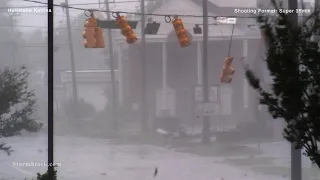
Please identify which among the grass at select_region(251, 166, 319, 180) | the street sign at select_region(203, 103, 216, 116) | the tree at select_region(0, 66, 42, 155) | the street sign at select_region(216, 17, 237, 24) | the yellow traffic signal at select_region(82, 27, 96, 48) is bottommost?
the grass at select_region(251, 166, 319, 180)

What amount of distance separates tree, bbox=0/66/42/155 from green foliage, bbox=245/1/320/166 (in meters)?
4.68

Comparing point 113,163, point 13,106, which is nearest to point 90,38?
point 13,106

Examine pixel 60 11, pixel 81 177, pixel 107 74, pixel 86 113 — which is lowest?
pixel 81 177

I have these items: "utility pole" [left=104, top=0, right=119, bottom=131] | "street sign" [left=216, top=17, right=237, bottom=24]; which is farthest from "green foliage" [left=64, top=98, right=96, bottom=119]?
"street sign" [left=216, top=17, right=237, bottom=24]

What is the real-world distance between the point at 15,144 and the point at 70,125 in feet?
9.51

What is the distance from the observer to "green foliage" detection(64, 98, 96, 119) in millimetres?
14078

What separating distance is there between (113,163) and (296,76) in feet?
24.8

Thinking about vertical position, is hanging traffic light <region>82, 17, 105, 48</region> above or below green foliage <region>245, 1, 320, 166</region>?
above

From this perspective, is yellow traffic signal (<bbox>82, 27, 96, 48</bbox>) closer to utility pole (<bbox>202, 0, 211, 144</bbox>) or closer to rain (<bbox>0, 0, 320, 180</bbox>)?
rain (<bbox>0, 0, 320, 180</bbox>)

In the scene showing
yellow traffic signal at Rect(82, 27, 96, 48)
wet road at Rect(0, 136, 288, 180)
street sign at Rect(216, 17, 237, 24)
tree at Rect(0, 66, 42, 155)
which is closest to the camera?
yellow traffic signal at Rect(82, 27, 96, 48)

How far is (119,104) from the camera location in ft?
47.8

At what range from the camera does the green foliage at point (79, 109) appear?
46.2 ft

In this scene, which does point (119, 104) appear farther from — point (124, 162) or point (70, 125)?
point (124, 162)

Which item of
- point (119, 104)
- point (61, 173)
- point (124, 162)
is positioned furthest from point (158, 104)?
point (61, 173)
